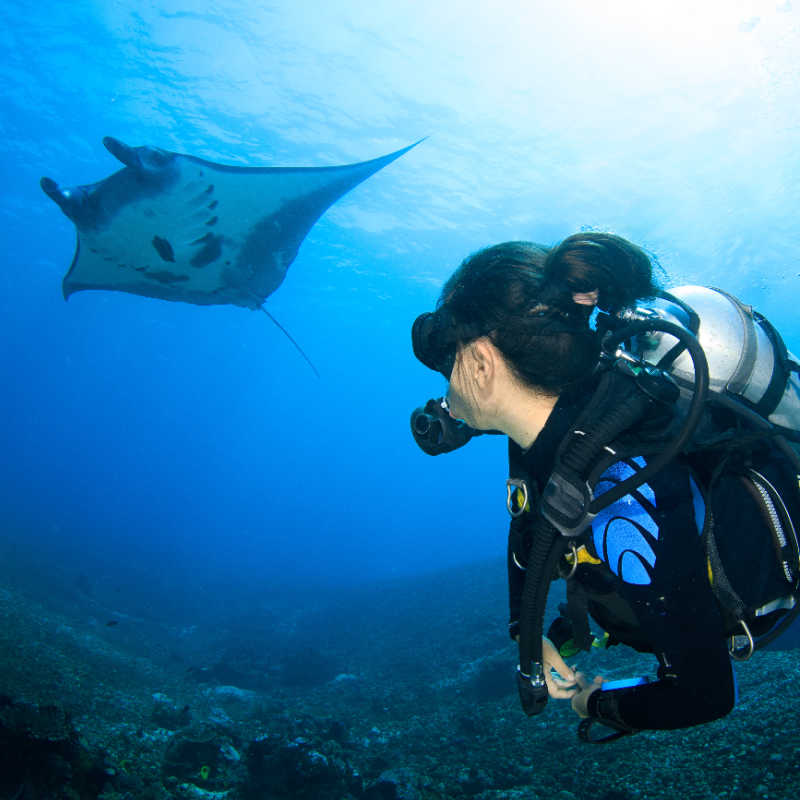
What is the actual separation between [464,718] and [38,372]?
4198 inches

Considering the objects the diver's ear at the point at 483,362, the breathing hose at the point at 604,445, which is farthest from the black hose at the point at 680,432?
the diver's ear at the point at 483,362

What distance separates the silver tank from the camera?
57.2 inches

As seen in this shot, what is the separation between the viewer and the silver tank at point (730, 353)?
1.45 metres

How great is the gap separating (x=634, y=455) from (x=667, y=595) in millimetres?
377

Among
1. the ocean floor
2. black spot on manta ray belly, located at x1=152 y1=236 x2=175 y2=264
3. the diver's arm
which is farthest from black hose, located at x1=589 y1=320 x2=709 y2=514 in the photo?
black spot on manta ray belly, located at x1=152 y1=236 x2=175 y2=264

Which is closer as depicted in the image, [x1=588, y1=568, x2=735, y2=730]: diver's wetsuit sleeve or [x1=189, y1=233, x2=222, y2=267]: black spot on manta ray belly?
[x1=588, y1=568, x2=735, y2=730]: diver's wetsuit sleeve

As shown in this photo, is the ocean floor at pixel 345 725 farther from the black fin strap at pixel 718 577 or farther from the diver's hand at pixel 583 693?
the black fin strap at pixel 718 577

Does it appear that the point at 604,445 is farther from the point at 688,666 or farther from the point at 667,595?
the point at 688,666

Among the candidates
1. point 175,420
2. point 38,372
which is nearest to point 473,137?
point 38,372

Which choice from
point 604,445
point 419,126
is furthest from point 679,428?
point 419,126

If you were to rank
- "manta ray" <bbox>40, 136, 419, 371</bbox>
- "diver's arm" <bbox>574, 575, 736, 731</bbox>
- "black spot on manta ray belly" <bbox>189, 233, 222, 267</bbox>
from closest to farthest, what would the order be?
"diver's arm" <bbox>574, 575, 736, 731</bbox>
"manta ray" <bbox>40, 136, 419, 371</bbox>
"black spot on manta ray belly" <bbox>189, 233, 222, 267</bbox>

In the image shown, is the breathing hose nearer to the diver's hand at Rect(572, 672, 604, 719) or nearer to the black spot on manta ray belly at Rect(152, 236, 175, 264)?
the diver's hand at Rect(572, 672, 604, 719)

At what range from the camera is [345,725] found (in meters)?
7.14

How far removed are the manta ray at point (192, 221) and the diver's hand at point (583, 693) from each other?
5.44m
